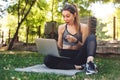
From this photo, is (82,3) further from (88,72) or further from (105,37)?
(88,72)

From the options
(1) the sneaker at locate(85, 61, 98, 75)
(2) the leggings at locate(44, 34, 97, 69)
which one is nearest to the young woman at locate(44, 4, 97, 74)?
(2) the leggings at locate(44, 34, 97, 69)

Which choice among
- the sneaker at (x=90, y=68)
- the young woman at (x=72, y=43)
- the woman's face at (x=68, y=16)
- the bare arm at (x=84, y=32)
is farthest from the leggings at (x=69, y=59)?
the woman's face at (x=68, y=16)

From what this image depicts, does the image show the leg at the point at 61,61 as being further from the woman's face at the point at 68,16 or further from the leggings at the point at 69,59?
the woman's face at the point at 68,16

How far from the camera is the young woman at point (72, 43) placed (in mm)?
5762

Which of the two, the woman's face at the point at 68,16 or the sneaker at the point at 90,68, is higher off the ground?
the woman's face at the point at 68,16

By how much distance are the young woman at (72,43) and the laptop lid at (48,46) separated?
0.18 metres

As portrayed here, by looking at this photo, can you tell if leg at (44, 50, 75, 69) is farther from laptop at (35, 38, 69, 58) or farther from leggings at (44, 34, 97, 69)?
laptop at (35, 38, 69, 58)

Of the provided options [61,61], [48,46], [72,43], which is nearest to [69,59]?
[61,61]

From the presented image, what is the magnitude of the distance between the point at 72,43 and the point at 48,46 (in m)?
0.49

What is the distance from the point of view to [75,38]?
5.82m

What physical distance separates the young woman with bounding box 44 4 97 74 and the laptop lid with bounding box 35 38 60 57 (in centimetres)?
18

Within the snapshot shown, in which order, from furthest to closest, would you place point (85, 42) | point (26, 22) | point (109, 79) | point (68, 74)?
1. point (26, 22)
2. point (85, 42)
3. point (68, 74)
4. point (109, 79)

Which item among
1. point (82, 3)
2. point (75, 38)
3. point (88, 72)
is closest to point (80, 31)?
point (75, 38)

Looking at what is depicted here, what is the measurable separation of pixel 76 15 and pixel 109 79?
4.85ft
